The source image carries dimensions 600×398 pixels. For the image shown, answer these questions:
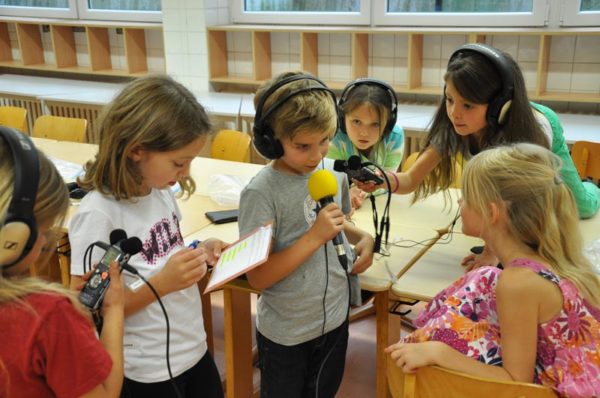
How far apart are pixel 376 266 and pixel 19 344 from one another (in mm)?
1127

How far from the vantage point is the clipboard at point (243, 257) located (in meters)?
1.27

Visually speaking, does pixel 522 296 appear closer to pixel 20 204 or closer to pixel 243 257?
pixel 243 257

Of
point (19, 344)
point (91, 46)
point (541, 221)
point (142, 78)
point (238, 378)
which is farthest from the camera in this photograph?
point (91, 46)

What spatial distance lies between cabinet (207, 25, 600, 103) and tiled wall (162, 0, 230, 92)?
3.1 inches

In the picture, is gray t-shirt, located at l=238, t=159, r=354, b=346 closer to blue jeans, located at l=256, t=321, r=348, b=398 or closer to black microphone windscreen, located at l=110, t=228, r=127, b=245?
blue jeans, located at l=256, t=321, r=348, b=398

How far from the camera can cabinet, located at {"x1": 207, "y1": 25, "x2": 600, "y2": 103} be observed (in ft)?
12.2

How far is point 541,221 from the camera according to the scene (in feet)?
4.05

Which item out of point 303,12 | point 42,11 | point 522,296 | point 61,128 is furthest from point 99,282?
point 42,11

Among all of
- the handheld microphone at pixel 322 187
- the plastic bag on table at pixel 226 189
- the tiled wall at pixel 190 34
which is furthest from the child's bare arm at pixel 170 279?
the tiled wall at pixel 190 34

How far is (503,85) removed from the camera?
1729 millimetres

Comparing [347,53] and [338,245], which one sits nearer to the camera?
[338,245]

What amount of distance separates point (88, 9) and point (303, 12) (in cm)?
208

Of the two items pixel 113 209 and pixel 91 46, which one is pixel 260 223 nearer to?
pixel 113 209

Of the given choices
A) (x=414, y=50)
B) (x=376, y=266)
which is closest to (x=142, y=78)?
(x=376, y=266)
